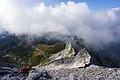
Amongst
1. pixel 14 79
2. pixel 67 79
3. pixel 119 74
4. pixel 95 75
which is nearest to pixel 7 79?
pixel 14 79

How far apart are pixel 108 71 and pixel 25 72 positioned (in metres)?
14.4

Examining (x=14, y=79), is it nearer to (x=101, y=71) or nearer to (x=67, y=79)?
(x=67, y=79)

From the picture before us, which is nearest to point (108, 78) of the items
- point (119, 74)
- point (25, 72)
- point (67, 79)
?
point (119, 74)

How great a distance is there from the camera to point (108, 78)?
43.5 meters

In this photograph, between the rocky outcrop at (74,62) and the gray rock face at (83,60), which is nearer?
the gray rock face at (83,60)

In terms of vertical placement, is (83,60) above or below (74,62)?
below

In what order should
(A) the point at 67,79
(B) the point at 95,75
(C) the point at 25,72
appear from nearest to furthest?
(A) the point at 67,79 → (B) the point at 95,75 → (C) the point at 25,72

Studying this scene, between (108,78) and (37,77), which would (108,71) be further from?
(37,77)

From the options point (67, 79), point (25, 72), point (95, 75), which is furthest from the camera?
point (25, 72)

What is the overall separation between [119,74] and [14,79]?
56.3ft

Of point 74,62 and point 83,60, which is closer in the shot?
point 83,60

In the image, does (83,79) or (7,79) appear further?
(7,79)

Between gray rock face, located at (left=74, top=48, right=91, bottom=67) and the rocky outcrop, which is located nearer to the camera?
gray rock face, located at (left=74, top=48, right=91, bottom=67)

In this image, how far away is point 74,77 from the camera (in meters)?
44.3
